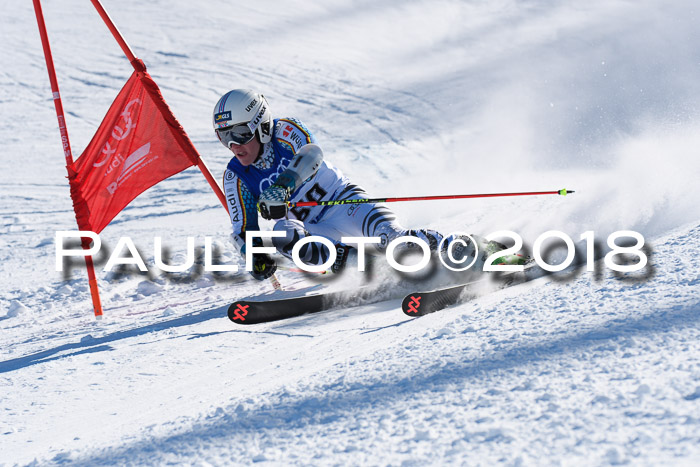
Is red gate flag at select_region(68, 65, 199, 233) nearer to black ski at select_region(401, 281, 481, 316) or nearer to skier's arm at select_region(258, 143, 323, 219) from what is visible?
skier's arm at select_region(258, 143, 323, 219)

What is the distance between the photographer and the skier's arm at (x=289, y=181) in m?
3.81

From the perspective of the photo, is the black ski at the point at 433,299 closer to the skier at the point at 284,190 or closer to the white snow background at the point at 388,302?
the white snow background at the point at 388,302

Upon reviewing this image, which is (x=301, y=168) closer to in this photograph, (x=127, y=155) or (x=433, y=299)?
(x=433, y=299)

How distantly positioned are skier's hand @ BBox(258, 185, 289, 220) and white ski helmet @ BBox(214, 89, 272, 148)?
40 centimetres

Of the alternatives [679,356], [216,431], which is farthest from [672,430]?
[216,431]

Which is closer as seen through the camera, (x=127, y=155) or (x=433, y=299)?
(x=433, y=299)

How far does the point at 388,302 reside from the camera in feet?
12.8

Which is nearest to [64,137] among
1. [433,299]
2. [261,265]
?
[261,265]

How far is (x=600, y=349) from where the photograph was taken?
1.83 meters

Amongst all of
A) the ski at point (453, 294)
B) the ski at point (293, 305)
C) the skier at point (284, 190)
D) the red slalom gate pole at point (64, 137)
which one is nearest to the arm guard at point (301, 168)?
the skier at point (284, 190)

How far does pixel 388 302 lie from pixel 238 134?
134 cm

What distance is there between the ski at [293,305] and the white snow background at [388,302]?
12cm

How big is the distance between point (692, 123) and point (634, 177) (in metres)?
1.95

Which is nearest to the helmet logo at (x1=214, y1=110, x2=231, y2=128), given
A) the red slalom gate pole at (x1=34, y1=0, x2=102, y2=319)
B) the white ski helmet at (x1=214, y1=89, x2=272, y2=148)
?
the white ski helmet at (x1=214, y1=89, x2=272, y2=148)
